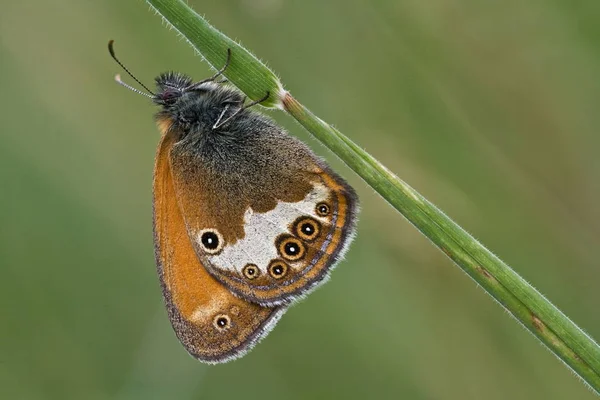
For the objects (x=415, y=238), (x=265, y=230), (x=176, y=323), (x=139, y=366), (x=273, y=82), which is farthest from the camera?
(x=415, y=238)

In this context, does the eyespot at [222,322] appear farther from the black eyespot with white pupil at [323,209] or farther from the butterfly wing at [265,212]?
the black eyespot with white pupil at [323,209]

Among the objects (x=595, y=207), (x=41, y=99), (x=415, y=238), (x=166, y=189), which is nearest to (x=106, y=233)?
(x=41, y=99)

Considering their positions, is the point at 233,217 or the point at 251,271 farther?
the point at 233,217

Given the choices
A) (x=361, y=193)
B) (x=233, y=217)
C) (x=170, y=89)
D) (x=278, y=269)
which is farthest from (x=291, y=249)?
(x=361, y=193)

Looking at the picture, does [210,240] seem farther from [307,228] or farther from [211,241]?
[307,228]

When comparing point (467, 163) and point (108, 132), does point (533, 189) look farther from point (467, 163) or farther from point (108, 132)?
point (108, 132)

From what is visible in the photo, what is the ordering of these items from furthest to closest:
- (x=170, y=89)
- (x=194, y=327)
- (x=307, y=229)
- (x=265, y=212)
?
(x=170, y=89)
(x=265, y=212)
(x=307, y=229)
(x=194, y=327)

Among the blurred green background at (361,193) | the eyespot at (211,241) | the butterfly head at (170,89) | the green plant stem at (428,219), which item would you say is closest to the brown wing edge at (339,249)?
the eyespot at (211,241)
